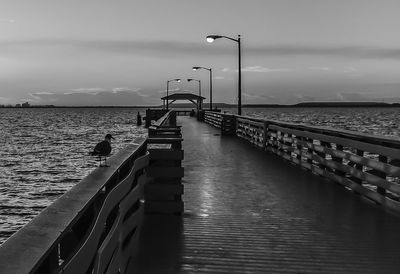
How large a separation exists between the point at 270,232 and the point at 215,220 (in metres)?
0.93

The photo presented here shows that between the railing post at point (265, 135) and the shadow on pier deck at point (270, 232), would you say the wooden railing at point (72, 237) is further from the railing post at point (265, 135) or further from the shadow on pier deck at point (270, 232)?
the railing post at point (265, 135)

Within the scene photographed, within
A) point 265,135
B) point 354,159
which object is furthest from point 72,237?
point 265,135

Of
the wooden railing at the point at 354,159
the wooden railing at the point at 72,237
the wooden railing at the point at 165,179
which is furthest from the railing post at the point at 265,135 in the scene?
the wooden railing at the point at 72,237

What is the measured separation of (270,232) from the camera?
624 cm

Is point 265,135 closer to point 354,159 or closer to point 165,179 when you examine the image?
point 354,159

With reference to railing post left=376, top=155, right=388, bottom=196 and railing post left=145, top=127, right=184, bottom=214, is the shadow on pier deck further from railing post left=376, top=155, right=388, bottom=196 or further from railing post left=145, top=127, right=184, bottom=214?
railing post left=376, top=155, right=388, bottom=196

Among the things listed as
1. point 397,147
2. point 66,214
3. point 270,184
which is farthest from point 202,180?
point 66,214

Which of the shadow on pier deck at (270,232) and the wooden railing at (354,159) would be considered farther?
the wooden railing at (354,159)

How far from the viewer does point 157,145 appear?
7418 millimetres

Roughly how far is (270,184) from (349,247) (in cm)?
447

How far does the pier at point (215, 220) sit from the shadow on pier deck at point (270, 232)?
14 millimetres

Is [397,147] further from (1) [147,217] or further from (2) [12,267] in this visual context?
(2) [12,267]

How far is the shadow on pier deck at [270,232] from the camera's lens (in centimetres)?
500

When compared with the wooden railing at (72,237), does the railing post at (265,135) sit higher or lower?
lower
